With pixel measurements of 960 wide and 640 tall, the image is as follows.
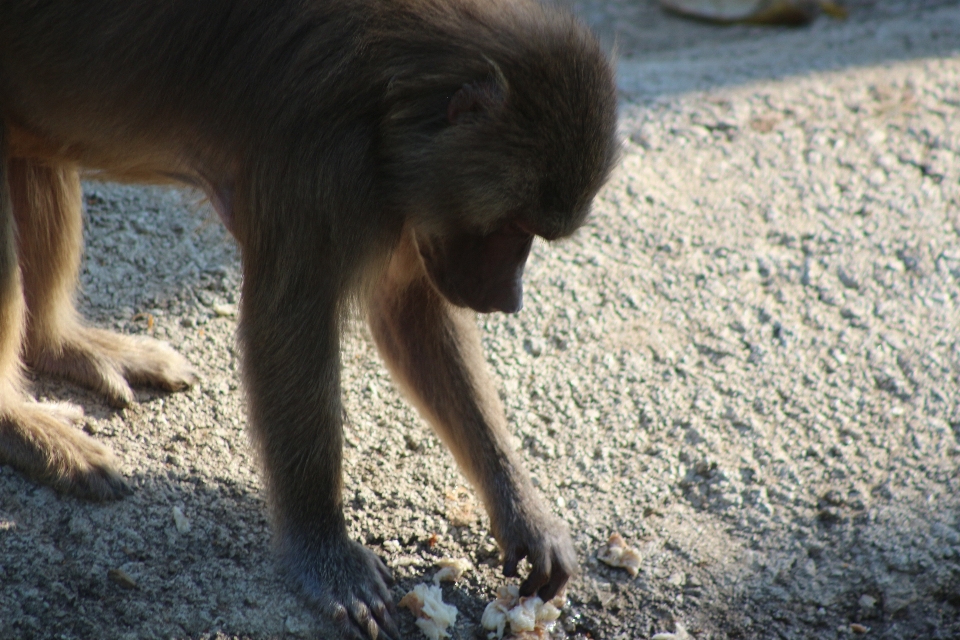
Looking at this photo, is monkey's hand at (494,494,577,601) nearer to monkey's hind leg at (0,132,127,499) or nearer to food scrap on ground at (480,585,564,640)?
food scrap on ground at (480,585,564,640)

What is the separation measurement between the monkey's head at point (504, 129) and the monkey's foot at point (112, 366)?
4.74ft

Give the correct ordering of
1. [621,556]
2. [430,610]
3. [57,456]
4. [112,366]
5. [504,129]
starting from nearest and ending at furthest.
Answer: [504,129] → [430,610] → [57,456] → [621,556] → [112,366]

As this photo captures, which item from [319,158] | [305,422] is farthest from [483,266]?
[305,422]

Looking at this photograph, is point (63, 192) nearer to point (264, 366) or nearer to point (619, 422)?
point (264, 366)

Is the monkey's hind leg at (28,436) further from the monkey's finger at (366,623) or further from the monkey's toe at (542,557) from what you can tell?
the monkey's toe at (542,557)

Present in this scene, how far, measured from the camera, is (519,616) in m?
3.41

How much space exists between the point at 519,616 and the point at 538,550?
0.85ft

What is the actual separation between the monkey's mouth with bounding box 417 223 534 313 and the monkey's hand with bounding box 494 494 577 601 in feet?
2.65

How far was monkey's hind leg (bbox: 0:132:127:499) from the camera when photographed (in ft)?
11.2

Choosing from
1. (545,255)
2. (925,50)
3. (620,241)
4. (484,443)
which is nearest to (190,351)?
(484,443)

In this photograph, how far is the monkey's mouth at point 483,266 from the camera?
3266 millimetres

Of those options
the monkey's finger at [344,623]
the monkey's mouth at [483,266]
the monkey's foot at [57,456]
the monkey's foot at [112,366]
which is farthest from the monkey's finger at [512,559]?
the monkey's foot at [112,366]

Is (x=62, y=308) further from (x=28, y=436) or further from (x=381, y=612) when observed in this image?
(x=381, y=612)

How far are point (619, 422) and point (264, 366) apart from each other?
165 cm
